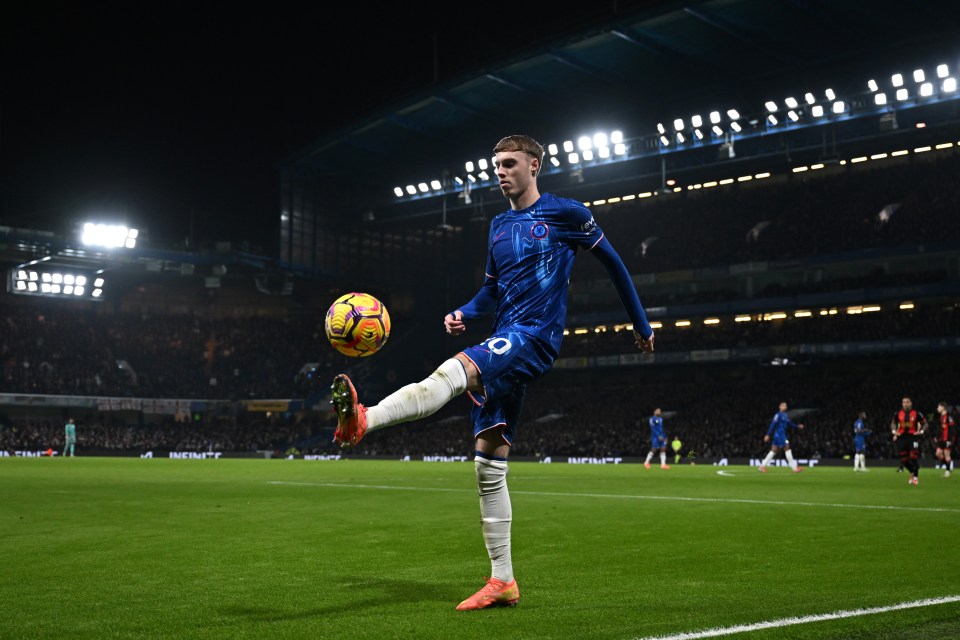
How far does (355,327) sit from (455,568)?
2.42 meters

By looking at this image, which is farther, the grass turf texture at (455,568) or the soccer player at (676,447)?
the soccer player at (676,447)

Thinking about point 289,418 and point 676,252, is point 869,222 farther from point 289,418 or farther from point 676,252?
point 289,418

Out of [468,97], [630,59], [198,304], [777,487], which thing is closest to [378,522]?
[777,487]

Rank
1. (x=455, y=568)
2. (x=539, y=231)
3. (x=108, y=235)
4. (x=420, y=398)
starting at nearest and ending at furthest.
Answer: (x=420, y=398) < (x=539, y=231) < (x=455, y=568) < (x=108, y=235)

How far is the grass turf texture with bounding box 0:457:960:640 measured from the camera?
4879mm

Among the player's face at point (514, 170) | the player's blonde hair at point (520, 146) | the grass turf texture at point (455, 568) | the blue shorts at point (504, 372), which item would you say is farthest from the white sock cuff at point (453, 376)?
the player's blonde hair at point (520, 146)

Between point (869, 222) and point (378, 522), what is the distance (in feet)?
154

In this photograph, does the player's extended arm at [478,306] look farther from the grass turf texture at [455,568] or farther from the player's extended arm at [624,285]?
the grass turf texture at [455,568]

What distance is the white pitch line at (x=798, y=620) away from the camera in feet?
14.5

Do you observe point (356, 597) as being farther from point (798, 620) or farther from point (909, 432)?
point (909, 432)

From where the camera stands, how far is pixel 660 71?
44.5m

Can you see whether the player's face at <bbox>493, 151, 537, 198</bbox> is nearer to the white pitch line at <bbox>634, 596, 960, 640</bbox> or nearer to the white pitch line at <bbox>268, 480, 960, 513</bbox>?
the white pitch line at <bbox>634, 596, 960, 640</bbox>

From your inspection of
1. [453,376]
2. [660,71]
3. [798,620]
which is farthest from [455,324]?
[660,71]

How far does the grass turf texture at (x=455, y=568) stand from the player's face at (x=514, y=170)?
2583 mm
